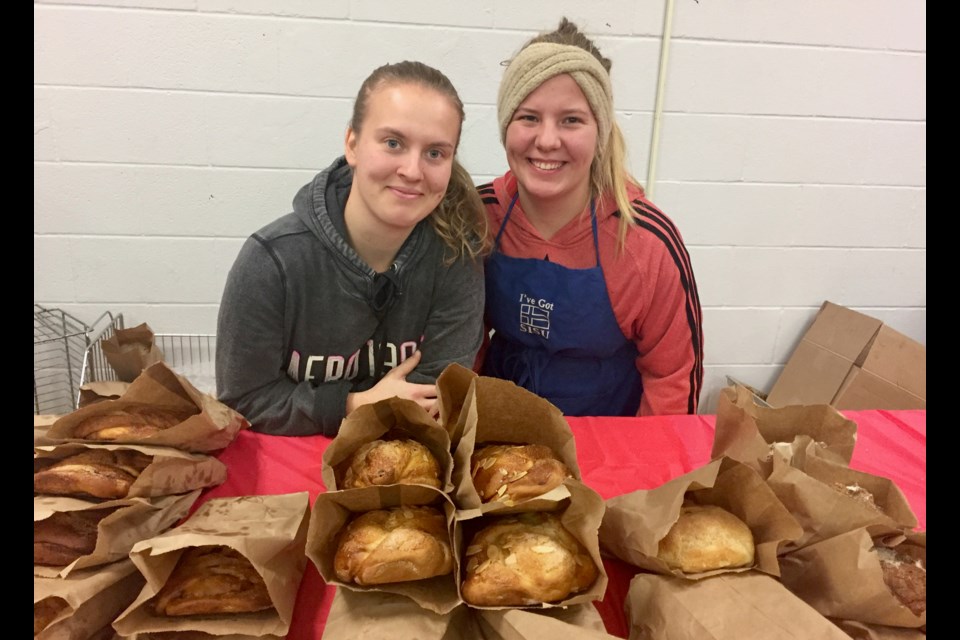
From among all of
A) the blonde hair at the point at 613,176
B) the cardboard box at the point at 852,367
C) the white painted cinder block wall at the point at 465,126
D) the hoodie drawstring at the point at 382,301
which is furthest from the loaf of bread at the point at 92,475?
the cardboard box at the point at 852,367

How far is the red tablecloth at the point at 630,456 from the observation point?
39.6 inches

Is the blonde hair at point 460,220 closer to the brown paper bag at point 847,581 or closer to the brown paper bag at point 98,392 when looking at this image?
the brown paper bag at point 98,392

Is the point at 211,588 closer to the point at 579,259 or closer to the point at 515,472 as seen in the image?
the point at 515,472

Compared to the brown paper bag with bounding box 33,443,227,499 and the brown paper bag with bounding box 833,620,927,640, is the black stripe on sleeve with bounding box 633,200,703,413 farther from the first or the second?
the brown paper bag with bounding box 33,443,227,499

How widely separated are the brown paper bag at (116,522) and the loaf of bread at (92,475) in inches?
0.5

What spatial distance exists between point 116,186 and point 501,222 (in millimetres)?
1270

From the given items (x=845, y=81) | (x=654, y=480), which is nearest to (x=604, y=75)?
(x=654, y=480)

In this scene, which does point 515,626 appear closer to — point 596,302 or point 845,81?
point 596,302

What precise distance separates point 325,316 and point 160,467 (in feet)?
1.59

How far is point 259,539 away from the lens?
71 centimetres

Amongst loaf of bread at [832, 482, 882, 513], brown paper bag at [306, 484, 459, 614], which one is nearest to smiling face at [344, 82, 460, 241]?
brown paper bag at [306, 484, 459, 614]

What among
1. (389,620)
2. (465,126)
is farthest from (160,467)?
(465,126)

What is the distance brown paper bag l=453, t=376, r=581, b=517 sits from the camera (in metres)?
0.80

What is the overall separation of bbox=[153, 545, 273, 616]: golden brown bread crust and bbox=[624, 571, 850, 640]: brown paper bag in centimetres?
47
